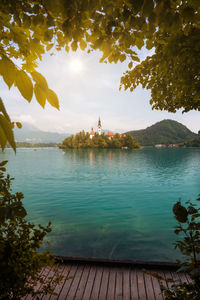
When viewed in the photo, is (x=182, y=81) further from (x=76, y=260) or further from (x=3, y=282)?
(x=76, y=260)

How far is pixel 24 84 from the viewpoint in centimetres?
90

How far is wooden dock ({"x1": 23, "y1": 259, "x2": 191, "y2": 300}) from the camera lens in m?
4.12

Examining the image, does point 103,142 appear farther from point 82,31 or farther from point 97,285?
point 82,31

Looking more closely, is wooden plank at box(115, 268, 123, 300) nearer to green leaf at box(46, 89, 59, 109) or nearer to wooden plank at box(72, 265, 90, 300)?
wooden plank at box(72, 265, 90, 300)

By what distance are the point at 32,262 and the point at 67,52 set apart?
10.9 ft

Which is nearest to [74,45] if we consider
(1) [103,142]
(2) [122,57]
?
(2) [122,57]

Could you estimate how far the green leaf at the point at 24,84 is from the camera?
888 mm

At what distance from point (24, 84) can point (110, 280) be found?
545 cm

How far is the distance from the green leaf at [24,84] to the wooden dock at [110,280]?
403 cm

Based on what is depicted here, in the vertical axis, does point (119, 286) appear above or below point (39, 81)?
below

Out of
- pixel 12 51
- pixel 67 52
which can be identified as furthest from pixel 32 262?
pixel 67 52

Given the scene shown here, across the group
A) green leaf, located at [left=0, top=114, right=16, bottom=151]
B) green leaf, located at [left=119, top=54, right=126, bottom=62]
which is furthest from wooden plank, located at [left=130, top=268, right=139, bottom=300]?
green leaf, located at [left=119, top=54, right=126, bottom=62]

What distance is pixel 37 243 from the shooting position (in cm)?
284

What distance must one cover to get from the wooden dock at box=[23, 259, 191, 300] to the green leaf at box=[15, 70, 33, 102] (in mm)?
4027
